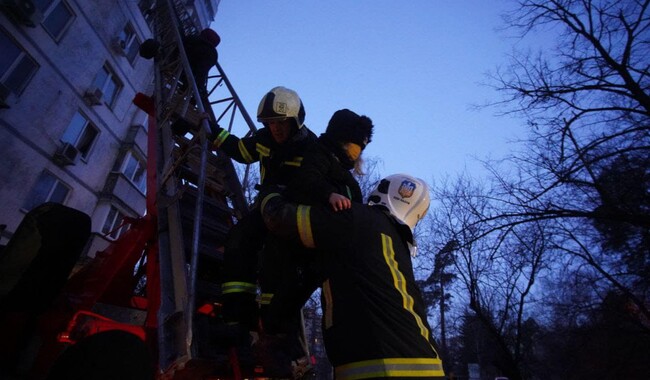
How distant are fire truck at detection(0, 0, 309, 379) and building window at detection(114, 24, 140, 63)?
1139 centimetres

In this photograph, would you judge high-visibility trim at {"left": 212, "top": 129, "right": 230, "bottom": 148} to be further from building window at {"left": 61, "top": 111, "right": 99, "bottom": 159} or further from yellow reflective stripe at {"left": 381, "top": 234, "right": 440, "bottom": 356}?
building window at {"left": 61, "top": 111, "right": 99, "bottom": 159}

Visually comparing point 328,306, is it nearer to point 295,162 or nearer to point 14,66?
point 295,162

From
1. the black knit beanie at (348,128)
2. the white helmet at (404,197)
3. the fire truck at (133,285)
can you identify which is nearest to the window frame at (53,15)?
the fire truck at (133,285)

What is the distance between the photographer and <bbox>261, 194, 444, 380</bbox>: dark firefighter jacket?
152 cm

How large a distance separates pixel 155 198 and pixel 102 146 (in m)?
12.0

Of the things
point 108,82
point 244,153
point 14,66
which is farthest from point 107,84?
point 244,153

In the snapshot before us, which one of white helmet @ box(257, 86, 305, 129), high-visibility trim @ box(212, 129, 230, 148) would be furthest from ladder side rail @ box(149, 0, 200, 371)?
white helmet @ box(257, 86, 305, 129)

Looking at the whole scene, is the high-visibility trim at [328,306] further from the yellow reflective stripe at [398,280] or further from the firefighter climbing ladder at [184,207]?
the firefighter climbing ladder at [184,207]

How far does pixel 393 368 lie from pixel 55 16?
1376 cm

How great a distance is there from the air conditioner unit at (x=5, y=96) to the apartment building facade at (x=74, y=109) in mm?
25

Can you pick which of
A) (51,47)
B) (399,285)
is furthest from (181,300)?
(51,47)

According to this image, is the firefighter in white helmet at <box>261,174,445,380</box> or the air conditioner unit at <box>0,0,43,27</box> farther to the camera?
the air conditioner unit at <box>0,0,43,27</box>

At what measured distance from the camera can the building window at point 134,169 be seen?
46.6ft

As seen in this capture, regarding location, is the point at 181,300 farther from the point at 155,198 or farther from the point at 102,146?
the point at 102,146
